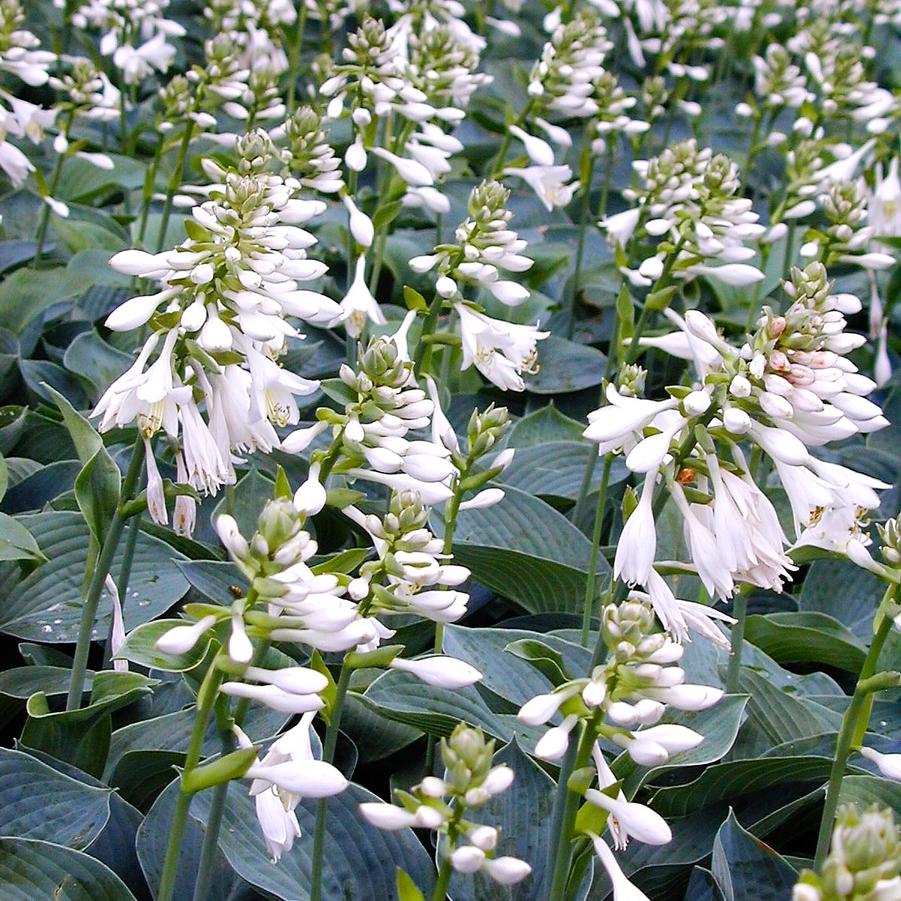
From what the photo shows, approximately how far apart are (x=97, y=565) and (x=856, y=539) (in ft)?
4.44

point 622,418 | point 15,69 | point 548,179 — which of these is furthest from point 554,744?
point 15,69

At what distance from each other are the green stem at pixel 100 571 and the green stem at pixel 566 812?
2.88ft

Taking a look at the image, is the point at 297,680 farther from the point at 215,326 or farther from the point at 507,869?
the point at 215,326

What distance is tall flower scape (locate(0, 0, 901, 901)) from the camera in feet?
5.40

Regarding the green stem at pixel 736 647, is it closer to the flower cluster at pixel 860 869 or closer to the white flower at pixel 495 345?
the white flower at pixel 495 345

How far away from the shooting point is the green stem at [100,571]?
2143 millimetres

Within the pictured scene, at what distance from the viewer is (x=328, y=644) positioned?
4.88ft

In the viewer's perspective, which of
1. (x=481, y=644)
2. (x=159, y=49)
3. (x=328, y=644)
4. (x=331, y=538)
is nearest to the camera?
(x=328, y=644)

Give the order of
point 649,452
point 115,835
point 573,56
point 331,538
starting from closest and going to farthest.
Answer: point 649,452 → point 115,835 → point 331,538 → point 573,56

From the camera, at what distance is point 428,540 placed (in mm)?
1754

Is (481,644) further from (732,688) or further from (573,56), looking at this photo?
(573,56)

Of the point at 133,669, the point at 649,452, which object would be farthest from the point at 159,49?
the point at 649,452

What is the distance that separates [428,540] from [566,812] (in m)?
0.42

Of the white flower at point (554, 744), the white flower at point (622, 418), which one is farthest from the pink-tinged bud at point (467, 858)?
the white flower at point (622, 418)
